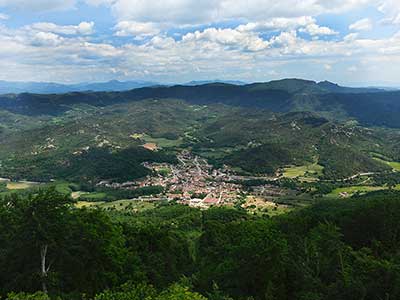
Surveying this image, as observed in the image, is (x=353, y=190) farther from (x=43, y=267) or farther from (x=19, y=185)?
(x=19, y=185)

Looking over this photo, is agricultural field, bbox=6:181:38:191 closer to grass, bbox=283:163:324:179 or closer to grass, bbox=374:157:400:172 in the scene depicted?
grass, bbox=283:163:324:179

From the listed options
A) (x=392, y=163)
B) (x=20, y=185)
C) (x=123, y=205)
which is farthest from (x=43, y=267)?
(x=392, y=163)

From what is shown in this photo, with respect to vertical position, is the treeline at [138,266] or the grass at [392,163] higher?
the treeline at [138,266]

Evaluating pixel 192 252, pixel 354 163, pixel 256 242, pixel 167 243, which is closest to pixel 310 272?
pixel 256 242

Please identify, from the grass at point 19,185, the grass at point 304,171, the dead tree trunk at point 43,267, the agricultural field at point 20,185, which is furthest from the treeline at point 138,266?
the agricultural field at point 20,185

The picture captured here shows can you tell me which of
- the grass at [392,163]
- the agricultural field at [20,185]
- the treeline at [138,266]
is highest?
the treeline at [138,266]

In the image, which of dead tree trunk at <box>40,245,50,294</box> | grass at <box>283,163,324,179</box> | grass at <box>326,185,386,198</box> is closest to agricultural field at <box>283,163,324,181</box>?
grass at <box>283,163,324,179</box>

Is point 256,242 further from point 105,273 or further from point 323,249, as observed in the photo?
point 105,273

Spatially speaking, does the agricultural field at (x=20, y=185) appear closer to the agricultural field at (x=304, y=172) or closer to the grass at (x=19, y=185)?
the grass at (x=19, y=185)
